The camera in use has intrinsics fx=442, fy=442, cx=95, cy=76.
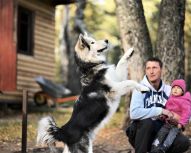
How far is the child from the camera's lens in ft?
18.4

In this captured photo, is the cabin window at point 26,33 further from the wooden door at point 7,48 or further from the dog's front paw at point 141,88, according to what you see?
the dog's front paw at point 141,88

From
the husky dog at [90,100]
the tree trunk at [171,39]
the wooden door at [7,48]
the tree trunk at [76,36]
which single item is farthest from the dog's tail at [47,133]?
the tree trunk at [76,36]

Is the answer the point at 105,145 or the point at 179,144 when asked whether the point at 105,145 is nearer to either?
the point at 105,145

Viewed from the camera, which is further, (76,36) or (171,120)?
(76,36)

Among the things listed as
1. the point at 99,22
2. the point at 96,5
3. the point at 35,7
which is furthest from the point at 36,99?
the point at 99,22

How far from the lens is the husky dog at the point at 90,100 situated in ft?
17.9

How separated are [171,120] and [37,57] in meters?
10.3

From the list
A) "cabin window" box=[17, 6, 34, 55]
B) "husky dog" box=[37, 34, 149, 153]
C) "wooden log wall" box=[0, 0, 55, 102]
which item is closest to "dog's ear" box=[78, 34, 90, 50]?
"husky dog" box=[37, 34, 149, 153]

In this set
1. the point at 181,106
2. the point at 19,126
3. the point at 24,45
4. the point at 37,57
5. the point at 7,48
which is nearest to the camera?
the point at 181,106

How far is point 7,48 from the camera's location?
43.5 feet

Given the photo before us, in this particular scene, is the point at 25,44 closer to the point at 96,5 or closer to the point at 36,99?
the point at 36,99

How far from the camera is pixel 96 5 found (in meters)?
29.4

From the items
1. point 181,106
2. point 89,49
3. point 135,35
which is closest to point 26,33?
point 135,35

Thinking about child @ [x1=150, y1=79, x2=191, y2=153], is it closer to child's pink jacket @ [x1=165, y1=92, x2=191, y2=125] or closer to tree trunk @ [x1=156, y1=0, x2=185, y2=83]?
child's pink jacket @ [x1=165, y1=92, x2=191, y2=125]
